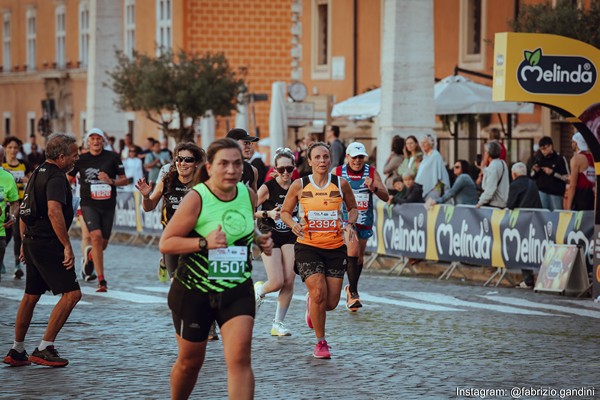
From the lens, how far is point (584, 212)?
1938 cm

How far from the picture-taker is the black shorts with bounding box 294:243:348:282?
1339 centimetres

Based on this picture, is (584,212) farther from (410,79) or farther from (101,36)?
(101,36)

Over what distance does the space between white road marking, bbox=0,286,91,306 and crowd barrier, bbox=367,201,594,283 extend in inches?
224

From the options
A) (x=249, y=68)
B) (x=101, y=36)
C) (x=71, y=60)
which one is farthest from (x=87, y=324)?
(x=71, y=60)

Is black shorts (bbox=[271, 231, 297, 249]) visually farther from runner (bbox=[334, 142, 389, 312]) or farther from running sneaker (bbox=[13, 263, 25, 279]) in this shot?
running sneaker (bbox=[13, 263, 25, 279])

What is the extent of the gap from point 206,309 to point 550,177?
13888 millimetres

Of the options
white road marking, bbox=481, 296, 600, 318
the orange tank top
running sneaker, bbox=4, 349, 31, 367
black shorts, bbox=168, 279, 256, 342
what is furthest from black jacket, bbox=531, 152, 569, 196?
black shorts, bbox=168, 279, 256, 342

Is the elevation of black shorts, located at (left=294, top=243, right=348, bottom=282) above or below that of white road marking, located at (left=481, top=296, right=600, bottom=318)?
above

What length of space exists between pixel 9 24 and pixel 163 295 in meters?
51.7

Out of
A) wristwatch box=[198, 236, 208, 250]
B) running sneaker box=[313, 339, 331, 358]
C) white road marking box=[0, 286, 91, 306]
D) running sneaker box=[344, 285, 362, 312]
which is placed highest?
wristwatch box=[198, 236, 208, 250]

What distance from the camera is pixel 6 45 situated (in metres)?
68.8

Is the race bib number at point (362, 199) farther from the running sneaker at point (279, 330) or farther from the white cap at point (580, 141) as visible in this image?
the white cap at point (580, 141)

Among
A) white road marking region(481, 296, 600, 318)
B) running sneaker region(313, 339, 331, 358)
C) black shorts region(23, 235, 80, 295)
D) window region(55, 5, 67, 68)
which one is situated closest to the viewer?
black shorts region(23, 235, 80, 295)

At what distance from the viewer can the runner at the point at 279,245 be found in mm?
14461
